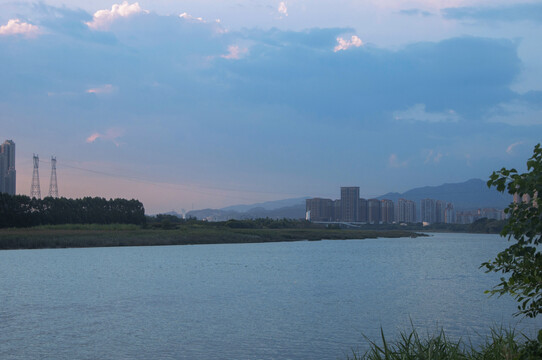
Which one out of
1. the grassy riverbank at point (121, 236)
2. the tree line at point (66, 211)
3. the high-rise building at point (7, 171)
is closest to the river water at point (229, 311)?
the grassy riverbank at point (121, 236)

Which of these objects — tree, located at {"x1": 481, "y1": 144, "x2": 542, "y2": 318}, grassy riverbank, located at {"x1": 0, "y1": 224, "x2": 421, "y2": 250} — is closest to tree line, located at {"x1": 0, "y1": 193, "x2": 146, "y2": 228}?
grassy riverbank, located at {"x1": 0, "y1": 224, "x2": 421, "y2": 250}

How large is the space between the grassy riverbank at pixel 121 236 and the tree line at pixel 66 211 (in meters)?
2.11

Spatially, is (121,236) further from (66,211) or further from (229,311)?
(229,311)

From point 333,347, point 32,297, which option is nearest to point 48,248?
point 32,297

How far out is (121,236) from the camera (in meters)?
70.9

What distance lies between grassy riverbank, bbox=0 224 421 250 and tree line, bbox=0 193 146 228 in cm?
211

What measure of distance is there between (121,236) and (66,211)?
32.8ft

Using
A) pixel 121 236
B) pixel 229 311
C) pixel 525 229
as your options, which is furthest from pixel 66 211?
pixel 525 229

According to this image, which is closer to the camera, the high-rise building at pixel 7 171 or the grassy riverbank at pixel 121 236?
the grassy riverbank at pixel 121 236

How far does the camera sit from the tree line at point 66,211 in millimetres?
66875

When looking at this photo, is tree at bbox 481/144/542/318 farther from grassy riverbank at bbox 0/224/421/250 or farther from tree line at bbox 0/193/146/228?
tree line at bbox 0/193/146/228

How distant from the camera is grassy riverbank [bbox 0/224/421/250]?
2345 inches

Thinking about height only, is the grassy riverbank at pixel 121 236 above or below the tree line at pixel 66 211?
below

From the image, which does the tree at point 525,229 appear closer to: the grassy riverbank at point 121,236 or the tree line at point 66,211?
the grassy riverbank at point 121,236
